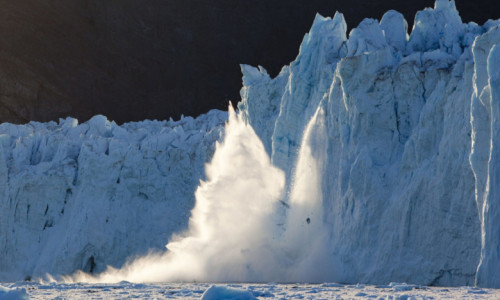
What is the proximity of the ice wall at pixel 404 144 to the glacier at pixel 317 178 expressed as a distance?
0.13 ft

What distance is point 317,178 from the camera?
28.0 meters

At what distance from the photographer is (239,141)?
32.6 m

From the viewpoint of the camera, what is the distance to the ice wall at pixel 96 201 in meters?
36.7

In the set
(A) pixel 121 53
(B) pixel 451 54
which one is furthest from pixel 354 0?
(B) pixel 451 54

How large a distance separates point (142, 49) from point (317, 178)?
246ft

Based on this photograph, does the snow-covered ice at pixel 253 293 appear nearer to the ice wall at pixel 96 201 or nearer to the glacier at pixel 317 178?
the glacier at pixel 317 178

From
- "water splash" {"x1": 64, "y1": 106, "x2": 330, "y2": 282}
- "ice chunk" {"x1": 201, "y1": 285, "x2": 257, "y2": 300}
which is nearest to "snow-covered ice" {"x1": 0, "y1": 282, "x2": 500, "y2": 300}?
"ice chunk" {"x1": 201, "y1": 285, "x2": 257, "y2": 300}

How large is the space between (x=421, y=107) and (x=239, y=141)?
8.99m

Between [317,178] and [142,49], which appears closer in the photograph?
[317,178]

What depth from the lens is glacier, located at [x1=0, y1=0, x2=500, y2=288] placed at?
22.6 m

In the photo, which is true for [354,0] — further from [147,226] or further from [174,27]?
[147,226]

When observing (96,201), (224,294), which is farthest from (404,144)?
(96,201)

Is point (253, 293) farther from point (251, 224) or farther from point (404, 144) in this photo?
point (251, 224)

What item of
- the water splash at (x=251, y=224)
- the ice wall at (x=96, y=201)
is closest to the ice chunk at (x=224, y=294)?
the water splash at (x=251, y=224)
